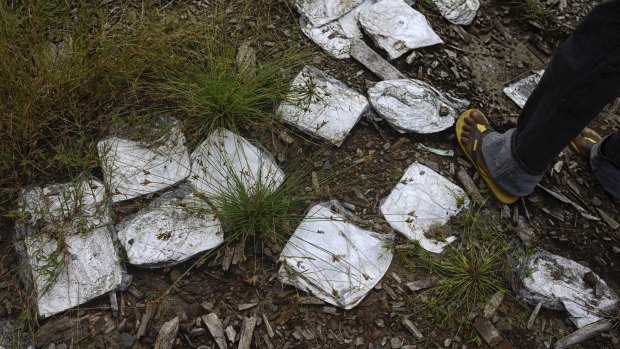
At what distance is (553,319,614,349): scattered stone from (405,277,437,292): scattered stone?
50cm

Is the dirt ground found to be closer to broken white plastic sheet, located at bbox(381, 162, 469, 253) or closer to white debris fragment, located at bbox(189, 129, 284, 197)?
broken white plastic sheet, located at bbox(381, 162, 469, 253)

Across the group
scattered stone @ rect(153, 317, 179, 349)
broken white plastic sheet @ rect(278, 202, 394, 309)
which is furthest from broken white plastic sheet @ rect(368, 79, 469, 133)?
scattered stone @ rect(153, 317, 179, 349)

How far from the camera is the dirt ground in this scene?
6.04ft

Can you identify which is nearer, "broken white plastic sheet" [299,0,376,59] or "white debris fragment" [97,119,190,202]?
"white debris fragment" [97,119,190,202]

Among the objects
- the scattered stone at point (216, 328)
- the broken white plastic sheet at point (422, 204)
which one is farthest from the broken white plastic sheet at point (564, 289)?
the scattered stone at point (216, 328)

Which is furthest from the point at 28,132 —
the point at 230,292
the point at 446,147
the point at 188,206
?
the point at 446,147

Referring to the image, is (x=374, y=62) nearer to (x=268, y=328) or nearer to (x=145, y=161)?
(x=145, y=161)

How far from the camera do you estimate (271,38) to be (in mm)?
2465

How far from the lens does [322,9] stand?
101 inches

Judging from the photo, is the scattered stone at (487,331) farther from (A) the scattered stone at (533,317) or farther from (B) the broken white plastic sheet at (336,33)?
(B) the broken white plastic sheet at (336,33)

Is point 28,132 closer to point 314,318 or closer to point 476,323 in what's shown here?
point 314,318

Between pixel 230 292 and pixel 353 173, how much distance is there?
27.5 inches

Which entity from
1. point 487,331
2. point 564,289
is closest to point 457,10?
point 564,289

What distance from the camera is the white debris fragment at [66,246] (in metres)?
1.80
